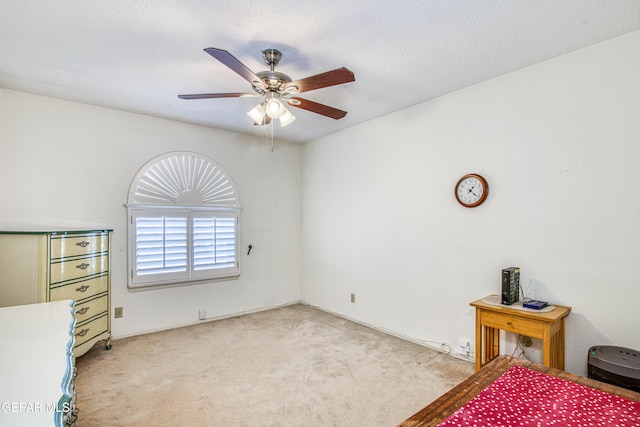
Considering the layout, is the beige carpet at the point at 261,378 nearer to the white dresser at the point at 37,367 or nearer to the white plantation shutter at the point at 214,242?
the white plantation shutter at the point at 214,242

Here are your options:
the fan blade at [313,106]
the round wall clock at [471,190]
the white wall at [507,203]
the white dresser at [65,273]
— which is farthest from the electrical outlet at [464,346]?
the white dresser at [65,273]

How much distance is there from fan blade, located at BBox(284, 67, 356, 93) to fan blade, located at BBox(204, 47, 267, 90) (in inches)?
8.2

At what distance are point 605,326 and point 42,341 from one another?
3.29 metres

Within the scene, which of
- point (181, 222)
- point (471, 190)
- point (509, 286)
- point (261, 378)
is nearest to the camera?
point (509, 286)

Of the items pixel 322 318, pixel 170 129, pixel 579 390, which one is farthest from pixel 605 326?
pixel 170 129

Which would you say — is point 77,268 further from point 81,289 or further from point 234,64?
point 234,64

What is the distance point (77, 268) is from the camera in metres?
2.81

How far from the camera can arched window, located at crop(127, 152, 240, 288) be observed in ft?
11.9

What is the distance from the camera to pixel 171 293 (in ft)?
12.6

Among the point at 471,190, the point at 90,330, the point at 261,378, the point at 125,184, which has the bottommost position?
the point at 261,378

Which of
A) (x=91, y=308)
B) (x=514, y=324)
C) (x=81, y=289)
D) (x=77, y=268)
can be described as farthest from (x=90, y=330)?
(x=514, y=324)

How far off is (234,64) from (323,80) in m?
0.56

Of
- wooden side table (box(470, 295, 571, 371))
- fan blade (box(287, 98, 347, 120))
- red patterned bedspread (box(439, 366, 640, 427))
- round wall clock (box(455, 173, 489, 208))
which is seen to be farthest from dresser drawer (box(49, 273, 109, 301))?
round wall clock (box(455, 173, 489, 208))

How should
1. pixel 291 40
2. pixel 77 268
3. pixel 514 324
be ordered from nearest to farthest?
pixel 291 40 → pixel 514 324 → pixel 77 268
